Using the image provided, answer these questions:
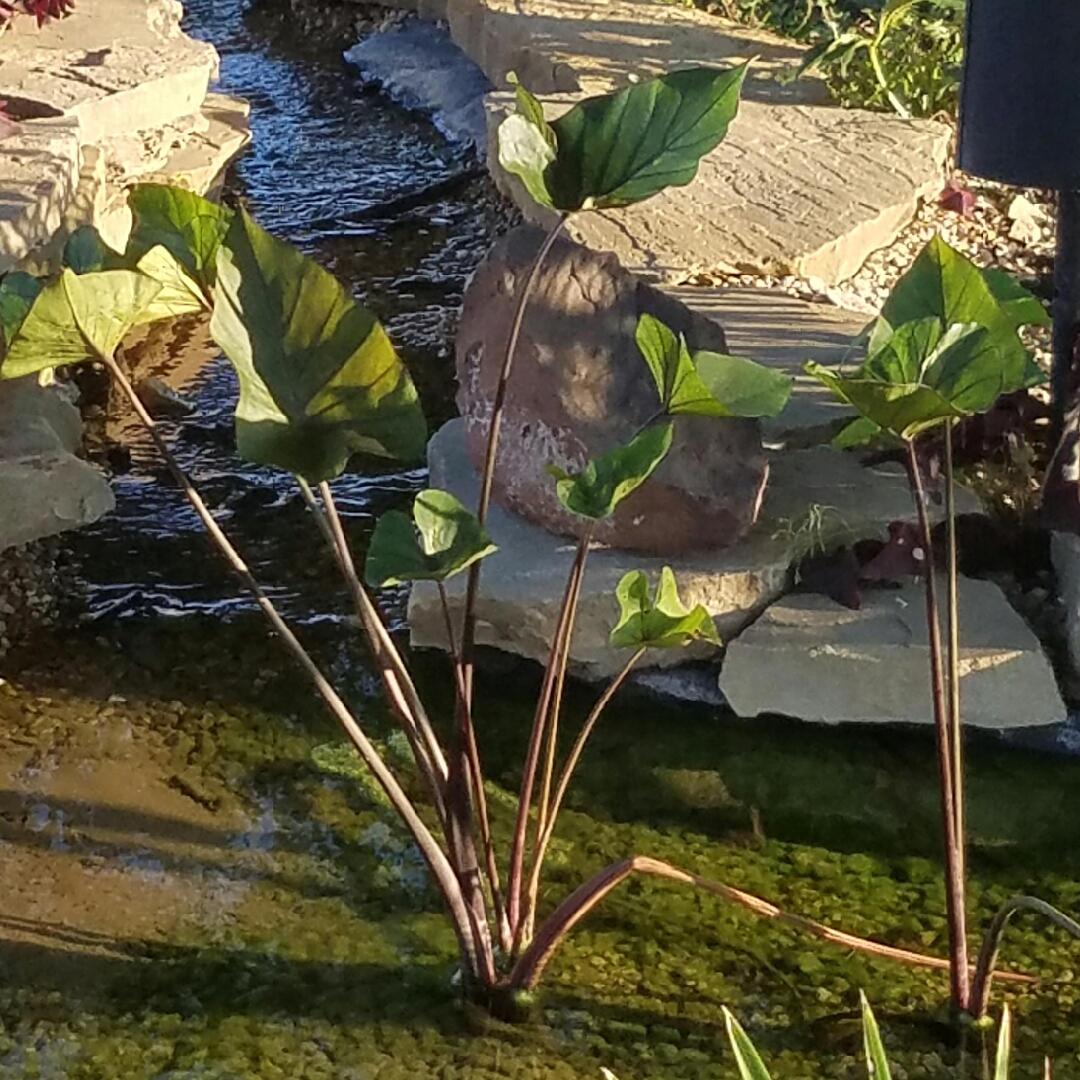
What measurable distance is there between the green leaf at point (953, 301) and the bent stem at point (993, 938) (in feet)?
1.76

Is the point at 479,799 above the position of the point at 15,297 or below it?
below

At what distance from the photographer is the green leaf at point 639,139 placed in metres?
1.80

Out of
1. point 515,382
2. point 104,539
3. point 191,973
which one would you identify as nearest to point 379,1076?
point 191,973

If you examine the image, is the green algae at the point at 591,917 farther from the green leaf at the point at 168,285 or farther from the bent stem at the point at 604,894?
the green leaf at the point at 168,285

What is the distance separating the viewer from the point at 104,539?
10.4 ft

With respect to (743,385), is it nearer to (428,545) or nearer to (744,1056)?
(428,545)

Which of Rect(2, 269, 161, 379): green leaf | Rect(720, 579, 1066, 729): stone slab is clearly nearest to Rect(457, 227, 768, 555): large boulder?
Rect(720, 579, 1066, 729): stone slab

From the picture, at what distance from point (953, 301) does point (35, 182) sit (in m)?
2.30

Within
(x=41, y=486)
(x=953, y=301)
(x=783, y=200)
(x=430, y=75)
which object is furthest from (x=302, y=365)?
(x=430, y=75)

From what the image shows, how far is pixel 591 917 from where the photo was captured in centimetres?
217

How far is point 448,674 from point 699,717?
430mm

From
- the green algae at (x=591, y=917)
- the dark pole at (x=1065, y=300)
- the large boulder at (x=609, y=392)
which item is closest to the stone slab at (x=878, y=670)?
the green algae at (x=591, y=917)

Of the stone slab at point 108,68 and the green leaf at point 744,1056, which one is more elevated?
the stone slab at point 108,68

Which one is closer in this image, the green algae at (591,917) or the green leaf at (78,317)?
the green leaf at (78,317)
